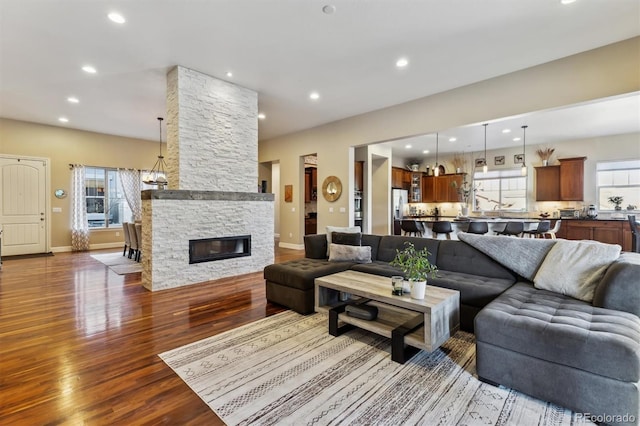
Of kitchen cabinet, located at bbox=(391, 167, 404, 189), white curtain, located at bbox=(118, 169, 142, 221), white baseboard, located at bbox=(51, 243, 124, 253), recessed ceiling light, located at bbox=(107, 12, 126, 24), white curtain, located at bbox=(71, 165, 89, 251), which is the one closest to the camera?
recessed ceiling light, located at bbox=(107, 12, 126, 24)

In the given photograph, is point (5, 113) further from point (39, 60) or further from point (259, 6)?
point (259, 6)

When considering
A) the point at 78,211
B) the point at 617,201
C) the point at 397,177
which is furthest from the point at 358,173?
the point at 78,211

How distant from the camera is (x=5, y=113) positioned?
6.71m

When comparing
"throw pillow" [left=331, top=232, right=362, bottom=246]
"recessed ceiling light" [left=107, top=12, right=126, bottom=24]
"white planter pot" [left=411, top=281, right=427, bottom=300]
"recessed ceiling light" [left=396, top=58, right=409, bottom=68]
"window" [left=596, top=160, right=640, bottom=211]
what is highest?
"recessed ceiling light" [left=396, top=58, right=409, bottom=68]

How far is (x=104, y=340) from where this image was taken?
2.76 metres

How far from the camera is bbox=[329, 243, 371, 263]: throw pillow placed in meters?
4.07

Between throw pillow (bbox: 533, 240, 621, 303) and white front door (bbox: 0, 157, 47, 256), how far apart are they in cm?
1044

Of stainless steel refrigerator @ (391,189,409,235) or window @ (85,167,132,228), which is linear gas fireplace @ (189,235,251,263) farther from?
window @ (85,167,132,228)

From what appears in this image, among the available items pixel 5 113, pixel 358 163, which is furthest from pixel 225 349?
pixel 5 113

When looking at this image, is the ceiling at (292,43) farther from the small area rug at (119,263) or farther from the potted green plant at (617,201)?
the potted green plant at (617,201)

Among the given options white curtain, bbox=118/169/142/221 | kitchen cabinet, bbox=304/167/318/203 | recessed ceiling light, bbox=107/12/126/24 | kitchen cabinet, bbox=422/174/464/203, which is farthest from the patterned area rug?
kitchen cabinet, bbox=422/174/464/203

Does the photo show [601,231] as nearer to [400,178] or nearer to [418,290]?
[400,178]

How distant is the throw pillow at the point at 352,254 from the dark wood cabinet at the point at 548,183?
7492mm

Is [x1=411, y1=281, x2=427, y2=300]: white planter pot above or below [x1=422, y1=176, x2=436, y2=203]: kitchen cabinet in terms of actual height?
below
